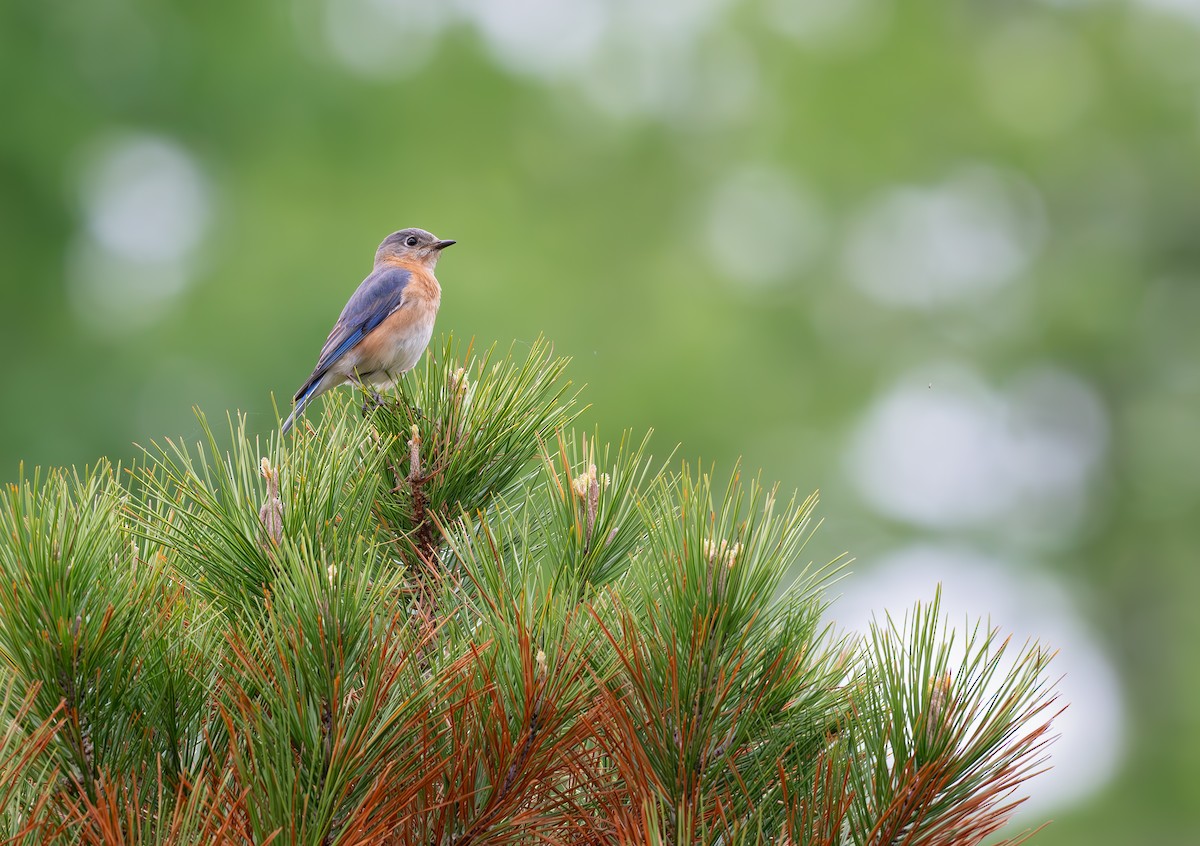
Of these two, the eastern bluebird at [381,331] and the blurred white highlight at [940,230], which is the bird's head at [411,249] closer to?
the eastern bluebird at [381,331]

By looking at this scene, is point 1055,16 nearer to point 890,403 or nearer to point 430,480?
point 890,403

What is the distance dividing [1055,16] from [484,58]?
6.02 m

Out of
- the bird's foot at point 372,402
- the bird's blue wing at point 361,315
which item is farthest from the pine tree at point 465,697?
the bird's blue wing at point 361,315

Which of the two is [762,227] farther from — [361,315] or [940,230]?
[361,315]

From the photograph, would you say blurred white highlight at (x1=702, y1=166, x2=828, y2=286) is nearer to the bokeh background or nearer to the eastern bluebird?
the bokeh background

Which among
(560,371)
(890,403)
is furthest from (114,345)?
(560,371)

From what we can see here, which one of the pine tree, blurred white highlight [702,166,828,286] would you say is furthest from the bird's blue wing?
blurred white highlight [702,166,828,286]

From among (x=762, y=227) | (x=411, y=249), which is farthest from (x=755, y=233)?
Answer: (x=411, y=249)

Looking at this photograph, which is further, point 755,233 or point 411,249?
point 755,233

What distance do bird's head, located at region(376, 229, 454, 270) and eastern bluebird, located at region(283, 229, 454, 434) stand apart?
0.88 ft

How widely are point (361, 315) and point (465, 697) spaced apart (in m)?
4.20

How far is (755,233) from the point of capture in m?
12.9

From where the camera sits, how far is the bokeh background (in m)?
10.7

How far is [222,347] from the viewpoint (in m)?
10.1
